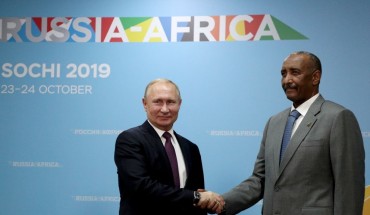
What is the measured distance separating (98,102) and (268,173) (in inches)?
71.1

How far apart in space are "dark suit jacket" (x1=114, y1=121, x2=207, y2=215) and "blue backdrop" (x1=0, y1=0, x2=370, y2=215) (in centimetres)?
108

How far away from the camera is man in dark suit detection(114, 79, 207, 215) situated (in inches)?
107

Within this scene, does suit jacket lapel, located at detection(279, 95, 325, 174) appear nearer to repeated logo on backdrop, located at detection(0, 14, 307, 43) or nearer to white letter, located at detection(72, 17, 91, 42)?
repeated logo on backdrop, located at detection(0, 14, 307, 43)

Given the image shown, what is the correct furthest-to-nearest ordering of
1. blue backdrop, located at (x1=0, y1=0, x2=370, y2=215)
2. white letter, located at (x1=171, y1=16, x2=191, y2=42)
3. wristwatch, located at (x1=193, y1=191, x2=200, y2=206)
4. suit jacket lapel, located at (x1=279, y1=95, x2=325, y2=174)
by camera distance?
white letter, located at (x1=171, y1=16, x2=191, y2=42)
blue backdrop, located at (x1=0, y1=0, x2=370, y2=215)
wristwatch, located at (x1=193, y1=191, x2=200, y2=206)
suit jacket lapel, located at (x1=279, y1=95, x2=325, y2=174)

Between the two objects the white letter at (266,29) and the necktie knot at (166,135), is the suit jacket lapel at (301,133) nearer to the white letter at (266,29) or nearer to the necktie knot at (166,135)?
the necktie knot at (166,135)

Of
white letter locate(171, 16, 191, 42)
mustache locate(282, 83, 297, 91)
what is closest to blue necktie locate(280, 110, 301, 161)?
mustache locate(282, 83, 297, 91)

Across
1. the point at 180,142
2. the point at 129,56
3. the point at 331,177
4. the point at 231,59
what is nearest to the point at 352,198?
the point at 331,177

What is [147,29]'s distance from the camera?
157 inches

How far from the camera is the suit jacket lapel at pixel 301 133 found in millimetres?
2621

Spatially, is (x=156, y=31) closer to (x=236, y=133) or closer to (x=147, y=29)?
(x=147, y=29)

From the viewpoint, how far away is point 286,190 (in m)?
2.65

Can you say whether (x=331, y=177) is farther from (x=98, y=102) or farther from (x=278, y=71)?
(x=98, y=102)

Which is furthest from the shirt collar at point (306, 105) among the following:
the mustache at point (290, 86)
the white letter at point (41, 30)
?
the white letter at point (41, 30)

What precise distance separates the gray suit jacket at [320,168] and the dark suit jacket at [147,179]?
1.81 ft
